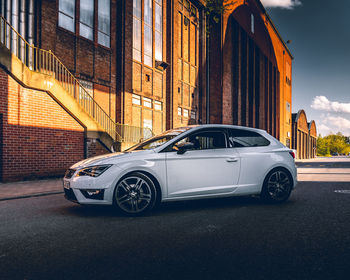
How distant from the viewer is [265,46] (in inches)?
1789

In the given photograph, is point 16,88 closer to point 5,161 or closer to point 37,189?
point 5,161

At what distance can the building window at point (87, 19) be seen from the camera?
1578 centimetres

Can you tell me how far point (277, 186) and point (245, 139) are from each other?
3.75 feet

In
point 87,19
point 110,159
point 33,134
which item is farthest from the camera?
point 87,19

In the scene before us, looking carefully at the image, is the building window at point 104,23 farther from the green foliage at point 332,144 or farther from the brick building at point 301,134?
the green foliage at point 332,144

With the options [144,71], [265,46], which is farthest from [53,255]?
[265,46]

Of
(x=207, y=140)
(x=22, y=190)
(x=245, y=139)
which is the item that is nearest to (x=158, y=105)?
(x=22, y=190)

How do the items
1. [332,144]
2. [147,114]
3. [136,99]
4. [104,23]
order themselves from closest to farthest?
[104,23]
[136,99]
[147,114]
[332,144]

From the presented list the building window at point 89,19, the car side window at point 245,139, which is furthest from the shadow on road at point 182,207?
the building window at point 89,19

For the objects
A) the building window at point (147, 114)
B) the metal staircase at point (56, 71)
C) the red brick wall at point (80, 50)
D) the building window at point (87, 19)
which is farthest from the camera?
the building window at point (147, 114)

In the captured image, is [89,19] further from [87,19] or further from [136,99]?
[136,99]

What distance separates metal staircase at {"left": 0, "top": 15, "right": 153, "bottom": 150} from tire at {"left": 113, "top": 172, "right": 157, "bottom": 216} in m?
7.23

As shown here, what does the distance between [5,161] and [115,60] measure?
30.2 ft

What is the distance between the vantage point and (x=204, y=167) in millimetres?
5906
